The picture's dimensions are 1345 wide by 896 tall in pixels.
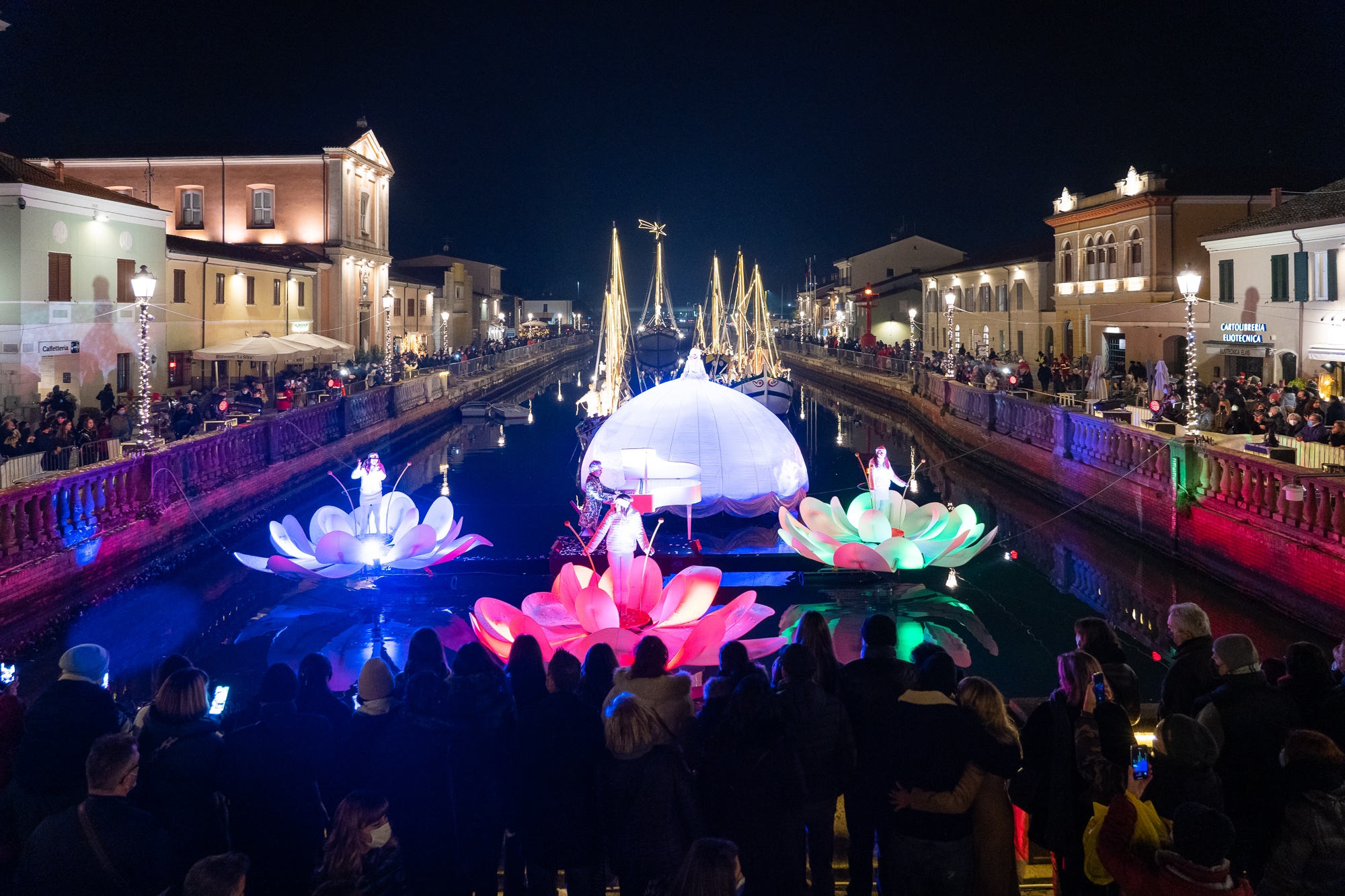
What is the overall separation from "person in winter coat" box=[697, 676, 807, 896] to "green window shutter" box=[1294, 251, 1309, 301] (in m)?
28.6

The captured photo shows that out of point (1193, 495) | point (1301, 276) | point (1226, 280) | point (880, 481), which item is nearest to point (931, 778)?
point (880, 481)

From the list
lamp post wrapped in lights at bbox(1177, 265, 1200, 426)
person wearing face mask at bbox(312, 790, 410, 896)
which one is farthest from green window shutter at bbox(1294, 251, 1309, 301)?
person wearing face mask at bbox(312, 790, 410, 896)

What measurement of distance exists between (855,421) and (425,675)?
39942 mm

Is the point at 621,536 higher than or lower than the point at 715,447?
lower

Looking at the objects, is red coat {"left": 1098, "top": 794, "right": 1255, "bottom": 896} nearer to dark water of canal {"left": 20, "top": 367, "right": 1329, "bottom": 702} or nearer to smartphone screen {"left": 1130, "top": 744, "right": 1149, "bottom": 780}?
smartphone screen {"left": 1130, "top": 744, "right": 1149, "bottom": 780}

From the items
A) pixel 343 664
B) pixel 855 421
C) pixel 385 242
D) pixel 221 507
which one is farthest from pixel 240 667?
pixel 385 242

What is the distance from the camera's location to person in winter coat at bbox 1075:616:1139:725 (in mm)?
5469

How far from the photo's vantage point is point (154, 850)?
14.3ft

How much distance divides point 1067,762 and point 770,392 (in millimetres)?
39592

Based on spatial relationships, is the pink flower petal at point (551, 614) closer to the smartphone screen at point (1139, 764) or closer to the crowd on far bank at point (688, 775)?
the crowd on far bank at point (688, 775)

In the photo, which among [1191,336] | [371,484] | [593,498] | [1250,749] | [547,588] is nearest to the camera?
[1250,749]

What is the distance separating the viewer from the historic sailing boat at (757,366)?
44.2 metres

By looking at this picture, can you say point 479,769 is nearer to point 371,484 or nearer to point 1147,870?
point 1147,870

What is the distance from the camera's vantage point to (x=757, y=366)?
190 ft
